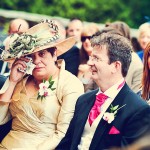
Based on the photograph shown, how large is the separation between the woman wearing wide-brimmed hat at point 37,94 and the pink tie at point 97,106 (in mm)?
363

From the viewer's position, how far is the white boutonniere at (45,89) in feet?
23.4

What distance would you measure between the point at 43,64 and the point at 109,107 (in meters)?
0.92

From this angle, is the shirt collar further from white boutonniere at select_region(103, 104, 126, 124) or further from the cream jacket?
the cream jacket

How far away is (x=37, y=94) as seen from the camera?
726cm

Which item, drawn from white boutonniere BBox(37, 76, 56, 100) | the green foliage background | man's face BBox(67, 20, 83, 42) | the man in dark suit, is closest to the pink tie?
the man in dark suit

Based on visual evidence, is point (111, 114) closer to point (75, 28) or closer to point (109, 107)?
point (109, 107)

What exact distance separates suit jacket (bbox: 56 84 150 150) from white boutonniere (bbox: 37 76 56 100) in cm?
42

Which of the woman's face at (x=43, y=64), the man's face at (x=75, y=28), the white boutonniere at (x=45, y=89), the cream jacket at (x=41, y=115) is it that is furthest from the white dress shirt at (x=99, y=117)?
the man's face at (x=75, y=28)

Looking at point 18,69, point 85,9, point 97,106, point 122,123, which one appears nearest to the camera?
point 122,123

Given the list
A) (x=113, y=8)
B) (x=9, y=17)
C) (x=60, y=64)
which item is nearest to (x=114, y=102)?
(x=60, y=64)

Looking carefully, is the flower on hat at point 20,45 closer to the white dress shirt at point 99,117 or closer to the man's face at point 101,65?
the man's face at point 101,65

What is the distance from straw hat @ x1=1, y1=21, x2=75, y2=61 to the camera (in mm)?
7230

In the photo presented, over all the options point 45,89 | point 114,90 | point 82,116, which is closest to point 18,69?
point 45,89

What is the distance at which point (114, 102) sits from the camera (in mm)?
6562
